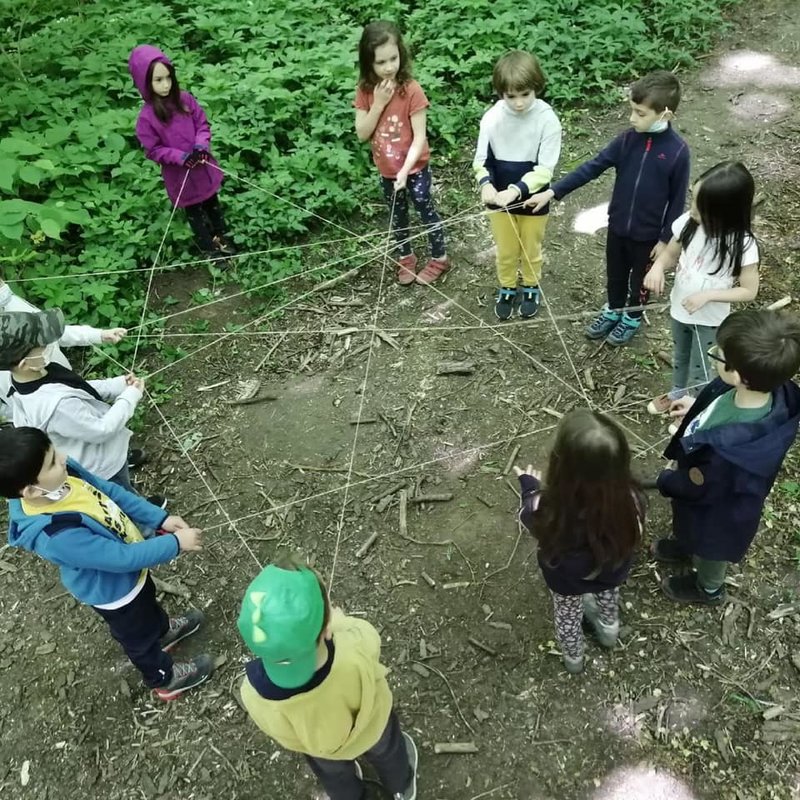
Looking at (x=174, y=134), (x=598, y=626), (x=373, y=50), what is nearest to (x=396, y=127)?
(x=373, y=50)

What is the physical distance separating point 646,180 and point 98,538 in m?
2.90

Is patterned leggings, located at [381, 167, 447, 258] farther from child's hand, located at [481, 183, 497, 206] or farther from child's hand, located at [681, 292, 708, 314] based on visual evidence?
child's hand, located at [681, 292, 708, 314]

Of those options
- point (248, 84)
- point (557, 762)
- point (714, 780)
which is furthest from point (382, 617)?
point (248, 84)

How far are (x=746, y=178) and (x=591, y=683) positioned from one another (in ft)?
6.85

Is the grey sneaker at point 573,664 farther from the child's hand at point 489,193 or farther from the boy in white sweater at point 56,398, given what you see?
the child's hand at point 489,193

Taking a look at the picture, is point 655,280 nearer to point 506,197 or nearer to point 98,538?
point 506,197

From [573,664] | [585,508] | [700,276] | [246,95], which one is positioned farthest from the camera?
[246,95]

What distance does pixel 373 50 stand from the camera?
11.6 feet

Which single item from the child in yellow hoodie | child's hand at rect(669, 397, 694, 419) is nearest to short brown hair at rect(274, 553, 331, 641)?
the child in yellow hoodie

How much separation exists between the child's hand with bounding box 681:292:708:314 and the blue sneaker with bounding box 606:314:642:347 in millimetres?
1049

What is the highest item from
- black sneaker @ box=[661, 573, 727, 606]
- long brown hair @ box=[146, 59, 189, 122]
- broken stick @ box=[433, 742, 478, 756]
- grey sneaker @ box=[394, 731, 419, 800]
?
→ long brown hair @ box=[146, 59, 189, 122]

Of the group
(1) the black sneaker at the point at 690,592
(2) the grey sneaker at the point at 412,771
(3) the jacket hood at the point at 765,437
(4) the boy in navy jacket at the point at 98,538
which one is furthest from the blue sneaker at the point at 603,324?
(4) the boy in navy jacket at the point at 98,538

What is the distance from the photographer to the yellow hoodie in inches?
67.6

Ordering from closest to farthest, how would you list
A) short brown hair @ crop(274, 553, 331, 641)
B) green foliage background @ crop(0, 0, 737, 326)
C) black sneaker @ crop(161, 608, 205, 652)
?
short brown hair @ crop(274, 553, 331, 641) → black sneaker @ crop(161, 608, 205, 652) → green foliage background @ crop(0, 0, 737, 326)
